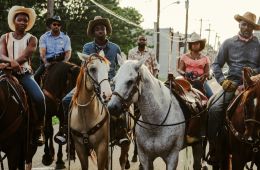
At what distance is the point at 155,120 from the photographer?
6.83 metres

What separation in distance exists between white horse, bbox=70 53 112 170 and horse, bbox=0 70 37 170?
80 centimetres

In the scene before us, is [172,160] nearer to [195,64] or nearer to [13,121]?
[13,121]

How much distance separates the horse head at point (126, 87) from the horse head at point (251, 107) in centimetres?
139

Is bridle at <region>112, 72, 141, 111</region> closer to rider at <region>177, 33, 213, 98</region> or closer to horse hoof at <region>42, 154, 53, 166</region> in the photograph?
rider at <region>177, 33, 213, 98</region>


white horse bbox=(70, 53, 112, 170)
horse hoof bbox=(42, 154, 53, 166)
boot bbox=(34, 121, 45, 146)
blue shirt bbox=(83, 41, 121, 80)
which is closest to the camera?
white horse bbox=(70, 53, 112, 170)

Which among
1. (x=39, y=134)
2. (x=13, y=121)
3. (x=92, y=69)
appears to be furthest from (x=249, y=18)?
(x=39, y=134)

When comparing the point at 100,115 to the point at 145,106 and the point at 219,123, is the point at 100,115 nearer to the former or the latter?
the point at 145,106

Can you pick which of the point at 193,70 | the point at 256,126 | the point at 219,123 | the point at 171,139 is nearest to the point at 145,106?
the point at 171,139

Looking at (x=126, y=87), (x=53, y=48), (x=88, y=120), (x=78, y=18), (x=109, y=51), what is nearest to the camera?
(x=126, y=87)

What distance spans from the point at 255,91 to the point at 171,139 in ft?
5.03

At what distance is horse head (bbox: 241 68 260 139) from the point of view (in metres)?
5.81

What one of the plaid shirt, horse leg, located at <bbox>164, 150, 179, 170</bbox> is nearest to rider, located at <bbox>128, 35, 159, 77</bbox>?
the plaid shirt

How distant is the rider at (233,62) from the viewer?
689 centimetres

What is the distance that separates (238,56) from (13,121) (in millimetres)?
3452
